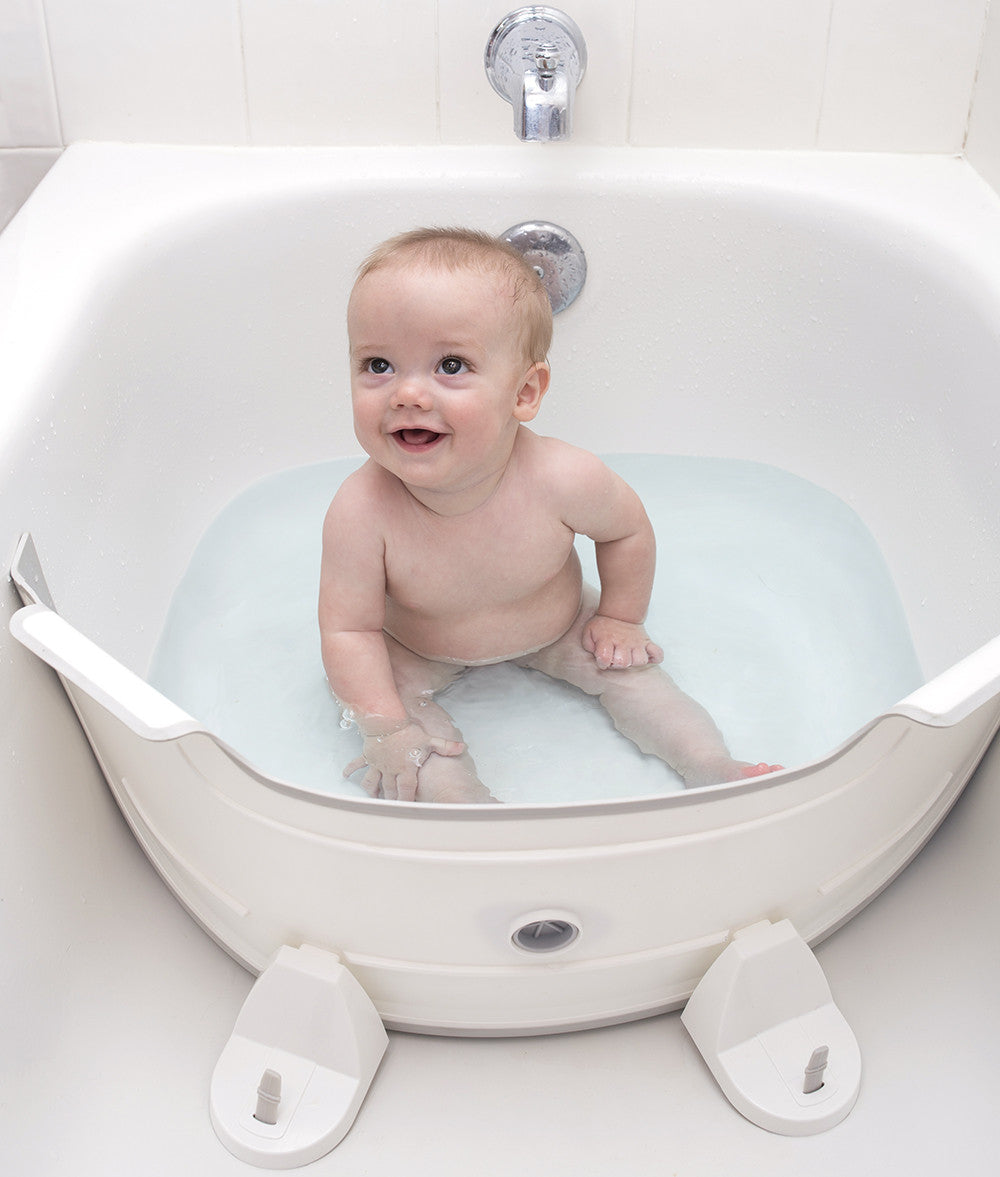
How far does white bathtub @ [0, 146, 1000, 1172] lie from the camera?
0.72m

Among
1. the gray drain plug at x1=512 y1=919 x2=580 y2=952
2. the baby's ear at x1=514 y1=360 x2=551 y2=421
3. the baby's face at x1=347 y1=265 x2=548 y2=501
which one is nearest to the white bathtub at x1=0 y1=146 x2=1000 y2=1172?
the gray drain plug at x1=512 y1=919 x2=580 y2=952

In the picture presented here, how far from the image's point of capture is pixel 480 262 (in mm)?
857

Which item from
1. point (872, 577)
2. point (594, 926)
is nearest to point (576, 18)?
point (872, 577)

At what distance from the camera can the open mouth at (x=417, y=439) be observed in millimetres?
867

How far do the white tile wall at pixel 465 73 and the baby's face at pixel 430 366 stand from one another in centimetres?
51

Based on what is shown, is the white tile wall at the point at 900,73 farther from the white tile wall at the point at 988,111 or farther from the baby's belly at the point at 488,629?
the baby's belly at the point at 488,629

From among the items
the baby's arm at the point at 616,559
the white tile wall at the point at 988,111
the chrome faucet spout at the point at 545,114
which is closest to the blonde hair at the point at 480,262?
the baby's arm at the point at 616,559

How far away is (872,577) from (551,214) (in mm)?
507

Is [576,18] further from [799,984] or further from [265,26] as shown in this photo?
[799,984]

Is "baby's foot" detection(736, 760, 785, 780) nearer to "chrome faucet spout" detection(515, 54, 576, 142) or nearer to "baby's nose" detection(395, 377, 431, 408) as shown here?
"baby's nose" detection(395, 377, 431, 408)

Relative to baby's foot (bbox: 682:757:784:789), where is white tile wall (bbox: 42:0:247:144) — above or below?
above

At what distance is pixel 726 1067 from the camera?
0.78 m

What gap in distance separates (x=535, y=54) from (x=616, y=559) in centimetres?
51

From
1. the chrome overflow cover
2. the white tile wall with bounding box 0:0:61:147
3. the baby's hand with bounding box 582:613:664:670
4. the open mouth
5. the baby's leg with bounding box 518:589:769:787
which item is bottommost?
the baby's leg with bounding box 518:589:769:787
